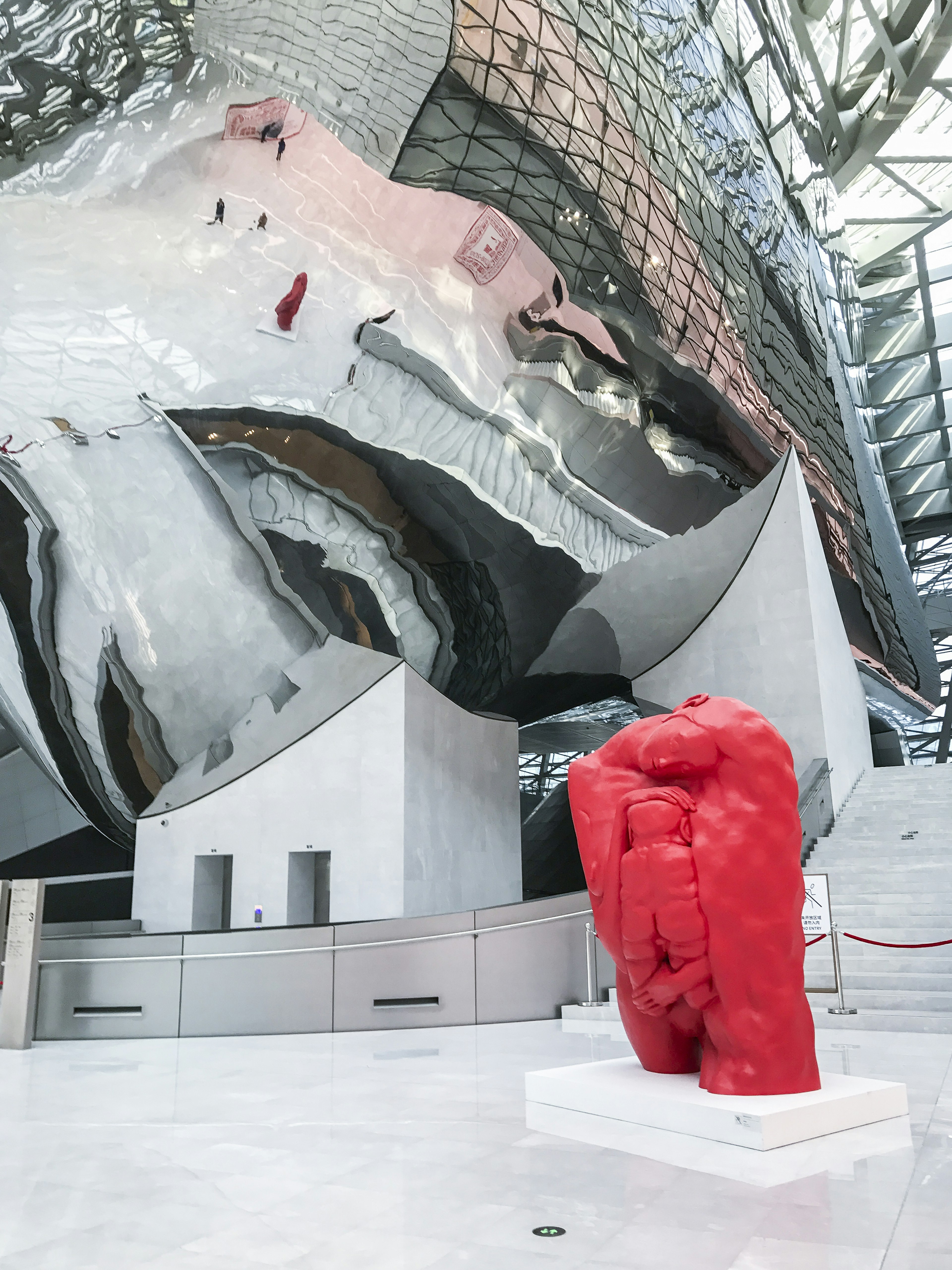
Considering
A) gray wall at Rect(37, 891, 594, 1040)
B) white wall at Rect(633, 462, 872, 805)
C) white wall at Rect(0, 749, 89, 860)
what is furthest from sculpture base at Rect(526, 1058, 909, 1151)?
white wall at Rect(0, 749, 89, 860)

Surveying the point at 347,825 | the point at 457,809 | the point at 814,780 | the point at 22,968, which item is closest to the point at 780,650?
the point at 814,780

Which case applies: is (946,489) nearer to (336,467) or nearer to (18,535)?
(336,467)

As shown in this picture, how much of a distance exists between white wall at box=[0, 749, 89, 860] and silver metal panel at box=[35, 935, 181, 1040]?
993 centimetres

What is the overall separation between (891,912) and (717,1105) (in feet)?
21.4

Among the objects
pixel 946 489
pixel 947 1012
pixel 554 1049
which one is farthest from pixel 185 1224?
pixel 946 489

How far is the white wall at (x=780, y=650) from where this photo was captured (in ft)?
52.6

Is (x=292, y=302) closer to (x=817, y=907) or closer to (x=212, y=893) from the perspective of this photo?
(x=212, y=893)

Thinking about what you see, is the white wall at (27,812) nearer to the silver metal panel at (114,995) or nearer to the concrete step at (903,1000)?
the silver metal panel at (114,995)

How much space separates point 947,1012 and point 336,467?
8407 millimetres

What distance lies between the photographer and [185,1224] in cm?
299

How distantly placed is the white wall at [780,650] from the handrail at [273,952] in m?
8.04

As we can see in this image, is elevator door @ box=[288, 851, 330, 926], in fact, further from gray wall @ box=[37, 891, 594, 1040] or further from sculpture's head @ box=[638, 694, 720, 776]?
sculpture's head @ box=[638, 694, 720, 776]

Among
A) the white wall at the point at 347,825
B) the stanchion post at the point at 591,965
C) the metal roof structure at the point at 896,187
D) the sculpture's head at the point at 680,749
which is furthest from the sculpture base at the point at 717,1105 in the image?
the metal roof structure at the point at 896,187

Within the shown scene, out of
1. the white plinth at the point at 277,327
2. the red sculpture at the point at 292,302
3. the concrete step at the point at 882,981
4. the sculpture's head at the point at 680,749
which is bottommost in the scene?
the concrete step at the point at 882,981
